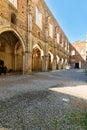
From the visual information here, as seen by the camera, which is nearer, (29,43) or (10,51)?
(29,43)

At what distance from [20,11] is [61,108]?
14.8m

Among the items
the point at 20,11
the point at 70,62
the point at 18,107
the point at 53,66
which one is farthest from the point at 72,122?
the point at 70,62

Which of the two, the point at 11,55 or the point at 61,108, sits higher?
the point at 11,55

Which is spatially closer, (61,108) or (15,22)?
(61,108)

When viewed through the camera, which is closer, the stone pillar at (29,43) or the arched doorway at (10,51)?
the stone pillar at (29,43)

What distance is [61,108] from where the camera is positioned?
5.16 metres

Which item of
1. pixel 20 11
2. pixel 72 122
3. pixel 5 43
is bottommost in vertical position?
pixel 72 122

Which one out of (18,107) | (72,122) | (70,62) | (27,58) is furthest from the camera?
(70,62)

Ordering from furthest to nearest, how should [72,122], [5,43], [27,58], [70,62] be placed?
[70,62], [5,43], [27,58], [72,122]

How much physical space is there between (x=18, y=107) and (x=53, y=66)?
2677 cm

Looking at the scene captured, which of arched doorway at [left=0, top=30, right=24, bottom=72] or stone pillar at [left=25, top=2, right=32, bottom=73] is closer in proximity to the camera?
stone pillar at [left=25, top=2, right=32, bottom=73]

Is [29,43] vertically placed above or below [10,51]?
above

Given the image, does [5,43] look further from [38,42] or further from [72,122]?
[72,122]

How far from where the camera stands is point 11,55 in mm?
24141
